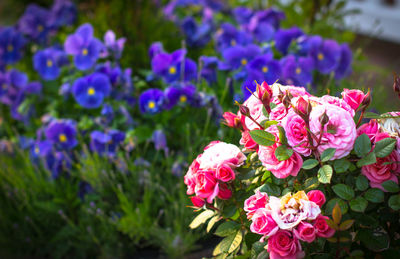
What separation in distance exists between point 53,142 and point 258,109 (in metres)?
1.13

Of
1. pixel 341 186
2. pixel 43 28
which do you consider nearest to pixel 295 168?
pixel 341 186

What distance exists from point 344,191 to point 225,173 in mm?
227

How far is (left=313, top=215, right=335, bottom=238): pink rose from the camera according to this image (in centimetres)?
67

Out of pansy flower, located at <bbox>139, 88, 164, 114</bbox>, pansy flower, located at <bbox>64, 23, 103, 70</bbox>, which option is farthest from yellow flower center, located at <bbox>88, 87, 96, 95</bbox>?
pansy flower, located at <bbox>139, 88, 164, 114</bbox>

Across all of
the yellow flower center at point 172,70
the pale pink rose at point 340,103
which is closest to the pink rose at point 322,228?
the pale pink rose at point 340,103

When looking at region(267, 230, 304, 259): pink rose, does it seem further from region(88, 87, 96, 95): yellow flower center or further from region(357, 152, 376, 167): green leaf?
region(88, 87, 96, 95): yellow flower center

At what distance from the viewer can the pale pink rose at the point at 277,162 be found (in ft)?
2.38

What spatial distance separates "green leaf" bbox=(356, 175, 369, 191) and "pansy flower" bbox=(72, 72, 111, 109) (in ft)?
3.97

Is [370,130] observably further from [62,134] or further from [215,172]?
[62,134]

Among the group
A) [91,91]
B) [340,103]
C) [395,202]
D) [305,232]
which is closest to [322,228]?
[305,232]

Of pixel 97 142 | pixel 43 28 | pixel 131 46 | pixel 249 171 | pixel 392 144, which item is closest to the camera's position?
pixel 392 144

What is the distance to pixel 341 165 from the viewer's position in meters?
0.70

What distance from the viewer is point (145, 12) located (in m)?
2.35

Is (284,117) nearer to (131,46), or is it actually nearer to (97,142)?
(97,142)
